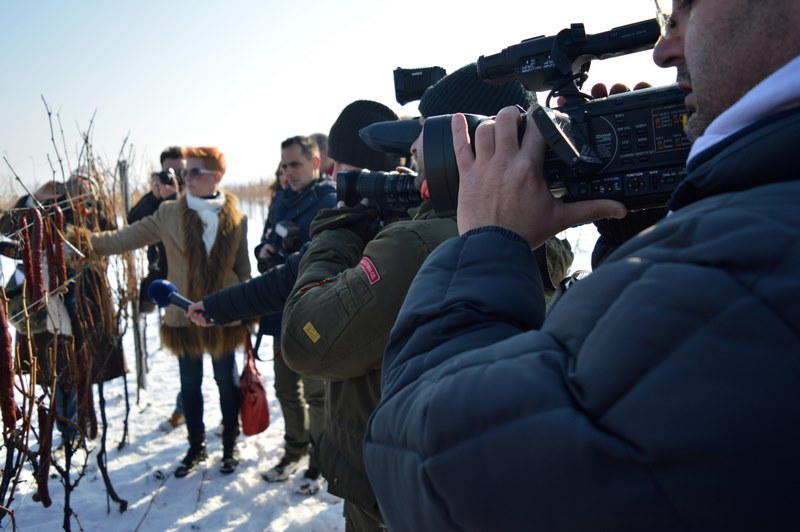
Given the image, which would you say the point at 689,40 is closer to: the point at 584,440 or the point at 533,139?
the point at 533,139

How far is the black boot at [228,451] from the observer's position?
11.7ft

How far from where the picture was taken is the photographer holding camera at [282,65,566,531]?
54.9 inches

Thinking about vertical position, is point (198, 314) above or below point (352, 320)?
below

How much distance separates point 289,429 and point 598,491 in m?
3.40

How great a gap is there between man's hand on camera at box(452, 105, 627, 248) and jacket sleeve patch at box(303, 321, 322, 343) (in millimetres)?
711

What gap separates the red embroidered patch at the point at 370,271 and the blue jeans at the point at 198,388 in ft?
8.23

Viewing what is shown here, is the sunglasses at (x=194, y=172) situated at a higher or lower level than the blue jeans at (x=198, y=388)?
higher

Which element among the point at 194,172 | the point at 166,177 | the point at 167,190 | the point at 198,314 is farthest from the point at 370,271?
the point at 167,190

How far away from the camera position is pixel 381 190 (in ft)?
5.72

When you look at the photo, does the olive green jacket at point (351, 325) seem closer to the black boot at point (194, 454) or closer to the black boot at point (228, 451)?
the black boot at point (228, 451)

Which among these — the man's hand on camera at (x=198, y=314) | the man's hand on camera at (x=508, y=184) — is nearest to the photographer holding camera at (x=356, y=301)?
the man's hand on camera at (x=508, y=184)

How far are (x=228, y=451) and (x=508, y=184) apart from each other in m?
3.35

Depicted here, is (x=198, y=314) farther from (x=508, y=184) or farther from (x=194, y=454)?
(x=508, y=184)

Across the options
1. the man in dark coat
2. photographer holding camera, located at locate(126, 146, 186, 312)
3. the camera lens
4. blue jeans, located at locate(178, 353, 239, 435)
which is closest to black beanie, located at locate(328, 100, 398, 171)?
the man in dark coat
